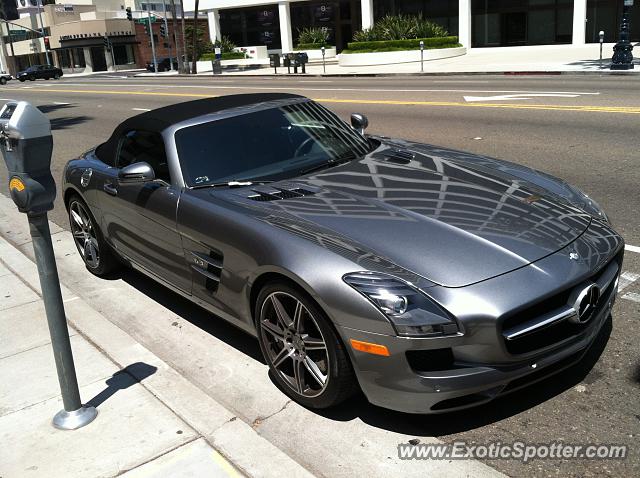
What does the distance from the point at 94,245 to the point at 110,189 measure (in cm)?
88

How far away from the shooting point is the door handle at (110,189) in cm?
494

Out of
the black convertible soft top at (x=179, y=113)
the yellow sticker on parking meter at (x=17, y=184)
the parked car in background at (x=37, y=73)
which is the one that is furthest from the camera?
the parked car in background at (x=37, y=73)

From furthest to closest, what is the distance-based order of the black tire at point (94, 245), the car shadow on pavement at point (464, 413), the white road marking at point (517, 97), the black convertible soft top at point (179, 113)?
the white road marking at point (517, 97) < the black tire at point (94, 245) < the black convertible soft top at point (179, 113) < the car shadow on pavement at point (464, 413)

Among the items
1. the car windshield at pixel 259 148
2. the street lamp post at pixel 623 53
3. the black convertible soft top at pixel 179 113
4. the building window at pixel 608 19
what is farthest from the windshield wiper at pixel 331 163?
the building window at pixel 608 19

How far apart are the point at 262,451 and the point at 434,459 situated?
0.80 metres

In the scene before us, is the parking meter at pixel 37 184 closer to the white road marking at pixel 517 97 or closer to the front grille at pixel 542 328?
the front grille at pixel 542 328

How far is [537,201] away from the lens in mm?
3838

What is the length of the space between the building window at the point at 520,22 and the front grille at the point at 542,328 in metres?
40.0

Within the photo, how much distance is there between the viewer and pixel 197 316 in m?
4.85

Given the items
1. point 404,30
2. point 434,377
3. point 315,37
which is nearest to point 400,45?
point 404,30

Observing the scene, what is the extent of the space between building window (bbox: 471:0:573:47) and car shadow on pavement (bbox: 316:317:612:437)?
3971 centimetres

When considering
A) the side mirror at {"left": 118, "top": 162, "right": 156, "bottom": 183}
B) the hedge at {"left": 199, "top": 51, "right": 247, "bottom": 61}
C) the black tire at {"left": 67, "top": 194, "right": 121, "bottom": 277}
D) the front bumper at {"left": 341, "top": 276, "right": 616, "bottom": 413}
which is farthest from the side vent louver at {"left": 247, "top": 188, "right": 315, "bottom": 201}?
the hedge at {"left": 199, "top": 51, "right": 247, "bottom": 61}

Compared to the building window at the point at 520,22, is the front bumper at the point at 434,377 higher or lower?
lower

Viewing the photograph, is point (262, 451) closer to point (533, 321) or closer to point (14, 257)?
point (533, 321)
